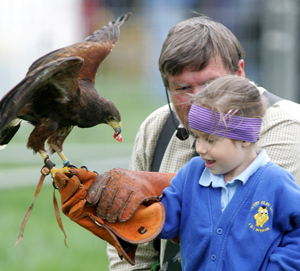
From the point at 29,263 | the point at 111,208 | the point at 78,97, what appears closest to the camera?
the point at 111,208

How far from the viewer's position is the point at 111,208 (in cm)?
177

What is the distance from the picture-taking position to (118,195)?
5.86 feet

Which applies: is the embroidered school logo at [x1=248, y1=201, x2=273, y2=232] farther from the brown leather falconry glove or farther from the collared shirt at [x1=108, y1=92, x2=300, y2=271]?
the collared shirt at [x1=108, y1=92, x2=300, y2=271]

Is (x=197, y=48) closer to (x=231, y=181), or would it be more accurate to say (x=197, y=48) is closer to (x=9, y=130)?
(x=231, y=181)

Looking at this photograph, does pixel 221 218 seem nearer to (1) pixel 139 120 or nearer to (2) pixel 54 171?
(2) pixel 54 171

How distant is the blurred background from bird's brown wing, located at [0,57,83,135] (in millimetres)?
2610

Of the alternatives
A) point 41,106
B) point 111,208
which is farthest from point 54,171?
point 41,106

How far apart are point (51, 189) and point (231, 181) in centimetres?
546

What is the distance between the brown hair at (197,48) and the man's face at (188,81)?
0.07ft

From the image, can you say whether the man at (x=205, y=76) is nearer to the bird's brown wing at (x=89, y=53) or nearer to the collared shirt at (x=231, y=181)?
the collared shirt at (x=231, y=181)

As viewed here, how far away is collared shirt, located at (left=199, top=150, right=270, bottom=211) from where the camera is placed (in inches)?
64.9

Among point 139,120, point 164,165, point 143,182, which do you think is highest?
point 143,182

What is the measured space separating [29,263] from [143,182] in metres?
3.00

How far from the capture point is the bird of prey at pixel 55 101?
188 cm
